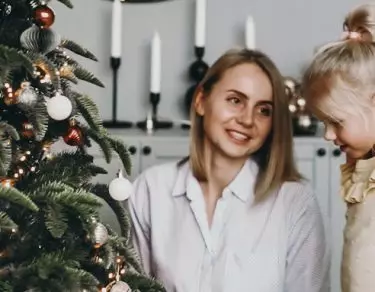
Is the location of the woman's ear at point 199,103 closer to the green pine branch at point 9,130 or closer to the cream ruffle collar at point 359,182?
the cream ruffle collar at point 359,182

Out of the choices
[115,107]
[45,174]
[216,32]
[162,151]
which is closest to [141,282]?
[45,174]

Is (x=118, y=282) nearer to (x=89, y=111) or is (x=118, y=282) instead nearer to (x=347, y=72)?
(x=89, y=111)

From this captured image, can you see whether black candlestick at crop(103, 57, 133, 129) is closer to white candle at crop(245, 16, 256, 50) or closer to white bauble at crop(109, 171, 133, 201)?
white candle at crop(245, 16, 256, 50)

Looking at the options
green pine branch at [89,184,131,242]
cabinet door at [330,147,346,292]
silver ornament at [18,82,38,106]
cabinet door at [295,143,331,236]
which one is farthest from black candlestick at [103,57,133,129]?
silver ornament at [18,82,38,106]

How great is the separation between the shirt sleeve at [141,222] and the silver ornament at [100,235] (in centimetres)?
72

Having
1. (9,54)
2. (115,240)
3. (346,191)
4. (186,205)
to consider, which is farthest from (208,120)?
(9,54)

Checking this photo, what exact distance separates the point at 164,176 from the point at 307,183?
0.39 metres

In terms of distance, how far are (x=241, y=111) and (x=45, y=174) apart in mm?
758

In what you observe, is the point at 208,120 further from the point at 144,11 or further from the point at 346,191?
the point at 144,11

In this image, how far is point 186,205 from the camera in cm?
193

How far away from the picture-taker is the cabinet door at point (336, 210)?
2369 millimetres

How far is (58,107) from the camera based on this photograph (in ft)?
3.96

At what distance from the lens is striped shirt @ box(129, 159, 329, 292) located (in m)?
1.85

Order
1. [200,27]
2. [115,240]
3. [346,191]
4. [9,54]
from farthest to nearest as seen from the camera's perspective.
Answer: [200,27] < [346,191] < [115,240] < [9,54]
